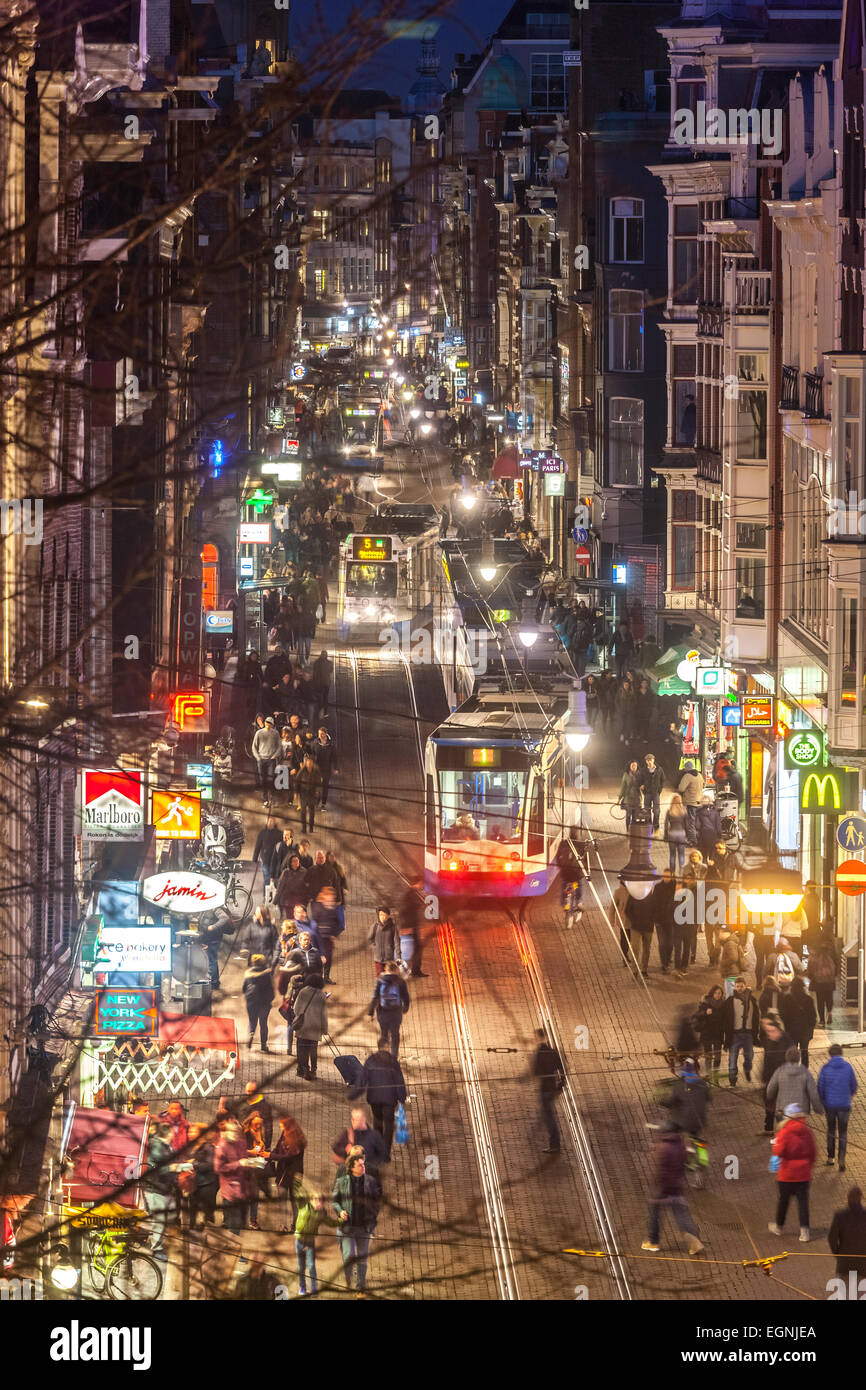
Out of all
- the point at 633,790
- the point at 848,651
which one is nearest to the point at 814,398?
the point at 848,651

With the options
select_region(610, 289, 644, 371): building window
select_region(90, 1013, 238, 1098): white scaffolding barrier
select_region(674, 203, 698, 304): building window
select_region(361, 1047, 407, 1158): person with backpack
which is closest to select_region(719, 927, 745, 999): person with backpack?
select_region(361, 1047, 407, 1158): person with backpack

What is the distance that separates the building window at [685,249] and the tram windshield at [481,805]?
61.7ft

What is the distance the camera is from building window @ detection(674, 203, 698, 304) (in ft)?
152

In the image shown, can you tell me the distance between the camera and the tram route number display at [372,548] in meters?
58.5

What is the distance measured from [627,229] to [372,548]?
10.5m

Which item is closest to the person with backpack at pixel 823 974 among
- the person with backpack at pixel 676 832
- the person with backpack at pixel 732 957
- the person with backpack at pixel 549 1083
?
the person with backpack at pixel 732 957

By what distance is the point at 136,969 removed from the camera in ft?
63.6

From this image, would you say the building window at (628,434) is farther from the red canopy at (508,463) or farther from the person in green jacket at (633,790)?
the person in green jacket at (633,790)

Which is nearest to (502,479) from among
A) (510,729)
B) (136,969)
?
(510,729)

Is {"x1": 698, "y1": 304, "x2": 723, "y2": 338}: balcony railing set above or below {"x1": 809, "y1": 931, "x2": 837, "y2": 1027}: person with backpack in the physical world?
above

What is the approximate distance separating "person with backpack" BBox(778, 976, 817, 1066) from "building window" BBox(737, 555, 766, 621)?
15.8 meters

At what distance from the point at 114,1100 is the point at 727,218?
2447cm

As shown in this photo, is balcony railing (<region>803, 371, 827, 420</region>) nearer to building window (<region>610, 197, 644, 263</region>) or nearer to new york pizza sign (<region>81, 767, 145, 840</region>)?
new york pizza sign (<region>81, 767, 145, 840</region>)

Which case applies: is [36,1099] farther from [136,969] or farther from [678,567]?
[678,567]
